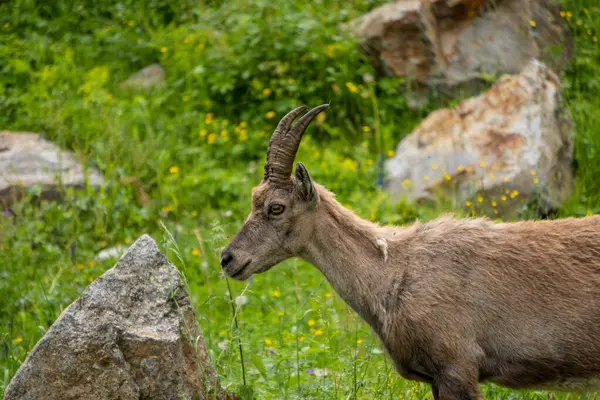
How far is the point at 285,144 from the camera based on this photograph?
18.1 feet

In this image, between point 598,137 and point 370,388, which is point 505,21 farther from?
point 370,388

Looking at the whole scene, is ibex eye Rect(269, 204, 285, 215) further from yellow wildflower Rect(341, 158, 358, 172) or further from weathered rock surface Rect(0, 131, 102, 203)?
weathered rock surface Rect(0, 131, 102, 203)

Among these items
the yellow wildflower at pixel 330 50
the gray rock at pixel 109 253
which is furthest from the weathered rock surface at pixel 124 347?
the yellow wildflower at pixel 330 50

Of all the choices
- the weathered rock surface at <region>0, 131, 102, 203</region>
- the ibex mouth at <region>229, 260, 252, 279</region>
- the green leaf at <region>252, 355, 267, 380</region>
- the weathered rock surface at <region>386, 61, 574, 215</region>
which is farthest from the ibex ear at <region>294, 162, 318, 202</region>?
the weathered rock surface at <region>0, 131, 102, 203</region>

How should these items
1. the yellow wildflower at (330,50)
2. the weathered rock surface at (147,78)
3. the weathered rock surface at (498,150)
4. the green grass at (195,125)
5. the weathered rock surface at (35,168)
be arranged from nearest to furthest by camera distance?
the green grass at (195,125) < the weathered rock surface at (498,150) < the weathered rock surface at (35,168) < the yellow wildflower at (330,50) < the weathered rock surface at (147,78)

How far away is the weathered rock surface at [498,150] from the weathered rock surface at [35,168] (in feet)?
12.5

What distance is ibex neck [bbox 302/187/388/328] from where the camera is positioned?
5449mm

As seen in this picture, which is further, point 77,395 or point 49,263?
point 49,263

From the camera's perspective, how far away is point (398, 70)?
35.7 ft

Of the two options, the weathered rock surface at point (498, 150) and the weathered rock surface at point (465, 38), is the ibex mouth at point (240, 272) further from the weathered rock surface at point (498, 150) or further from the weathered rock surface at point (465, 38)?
the weathered rock surface at point (465, 38)

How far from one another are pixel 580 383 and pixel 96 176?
6497mm

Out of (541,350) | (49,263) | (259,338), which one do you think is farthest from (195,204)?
(541,350)

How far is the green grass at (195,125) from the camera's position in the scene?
830cm

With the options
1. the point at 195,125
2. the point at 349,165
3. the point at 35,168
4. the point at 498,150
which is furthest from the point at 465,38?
the point at 35,168
